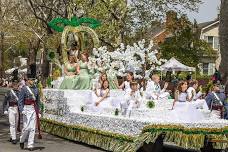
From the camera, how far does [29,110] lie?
49.4 feet

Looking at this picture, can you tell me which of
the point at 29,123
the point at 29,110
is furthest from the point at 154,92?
the point at 29,123

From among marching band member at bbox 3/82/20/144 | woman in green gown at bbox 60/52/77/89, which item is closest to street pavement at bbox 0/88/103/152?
marching band member at bbox 3/82/20/144

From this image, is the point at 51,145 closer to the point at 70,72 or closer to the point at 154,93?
the point at 154,93

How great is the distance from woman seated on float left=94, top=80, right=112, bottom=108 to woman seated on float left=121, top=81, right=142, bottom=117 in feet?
5.02

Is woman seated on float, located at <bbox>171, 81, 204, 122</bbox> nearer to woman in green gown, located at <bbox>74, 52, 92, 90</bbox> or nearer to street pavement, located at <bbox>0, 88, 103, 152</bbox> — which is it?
street pavement, located at <bbox>0, 88, 103, 152</bbox>

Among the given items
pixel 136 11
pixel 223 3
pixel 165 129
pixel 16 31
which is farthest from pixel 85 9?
pixel 165 129

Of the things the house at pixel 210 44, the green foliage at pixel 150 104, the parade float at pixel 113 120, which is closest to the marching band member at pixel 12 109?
the parade float at pixel 113 120

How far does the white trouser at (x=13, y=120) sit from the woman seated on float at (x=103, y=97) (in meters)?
2.26

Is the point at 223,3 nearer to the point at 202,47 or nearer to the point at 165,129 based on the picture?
Answer: the point at 165,129

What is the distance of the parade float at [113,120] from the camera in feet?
43.0

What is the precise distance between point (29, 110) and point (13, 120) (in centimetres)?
158

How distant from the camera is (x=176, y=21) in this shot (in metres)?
46.3

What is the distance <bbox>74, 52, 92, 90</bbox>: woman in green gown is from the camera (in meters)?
20.0

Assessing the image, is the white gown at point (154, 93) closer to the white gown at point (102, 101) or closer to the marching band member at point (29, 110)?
the white gown at point (102, 101)
